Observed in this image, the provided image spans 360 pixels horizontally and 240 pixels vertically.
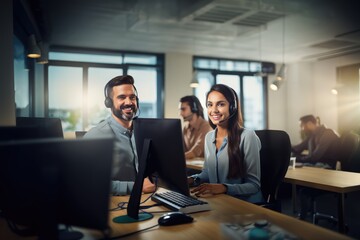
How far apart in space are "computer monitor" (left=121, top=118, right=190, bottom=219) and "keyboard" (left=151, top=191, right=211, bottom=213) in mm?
125

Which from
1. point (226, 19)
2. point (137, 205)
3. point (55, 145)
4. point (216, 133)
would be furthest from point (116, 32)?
point (55, 145)

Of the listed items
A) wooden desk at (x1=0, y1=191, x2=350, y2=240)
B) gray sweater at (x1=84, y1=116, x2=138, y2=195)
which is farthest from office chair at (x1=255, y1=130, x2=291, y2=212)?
gray sweater at (x1=84, y1=116, x2=138, y2=195)

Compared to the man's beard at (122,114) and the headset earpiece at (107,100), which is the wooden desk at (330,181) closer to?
the man's beard at (122,114)

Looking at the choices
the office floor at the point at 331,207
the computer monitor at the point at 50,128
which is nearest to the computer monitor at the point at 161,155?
the computer monitor at the point at 50,128

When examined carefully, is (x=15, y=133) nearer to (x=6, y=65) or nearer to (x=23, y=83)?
(x=6, y=65)

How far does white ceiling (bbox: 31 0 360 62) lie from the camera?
461cm

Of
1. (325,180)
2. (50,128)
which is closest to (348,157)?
(325,180)

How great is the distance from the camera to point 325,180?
2598 mm

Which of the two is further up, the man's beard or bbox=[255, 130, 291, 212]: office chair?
the man's beard

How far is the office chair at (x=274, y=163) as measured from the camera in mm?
2199

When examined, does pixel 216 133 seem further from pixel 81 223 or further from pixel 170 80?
pixel 170 80

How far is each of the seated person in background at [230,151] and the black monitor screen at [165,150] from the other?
567 millimetres

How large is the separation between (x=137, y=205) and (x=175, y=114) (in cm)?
662

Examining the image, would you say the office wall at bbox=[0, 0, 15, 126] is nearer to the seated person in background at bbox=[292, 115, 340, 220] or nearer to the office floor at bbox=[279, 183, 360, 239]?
the office floor at bbox=[279, 183, 360, 239]
